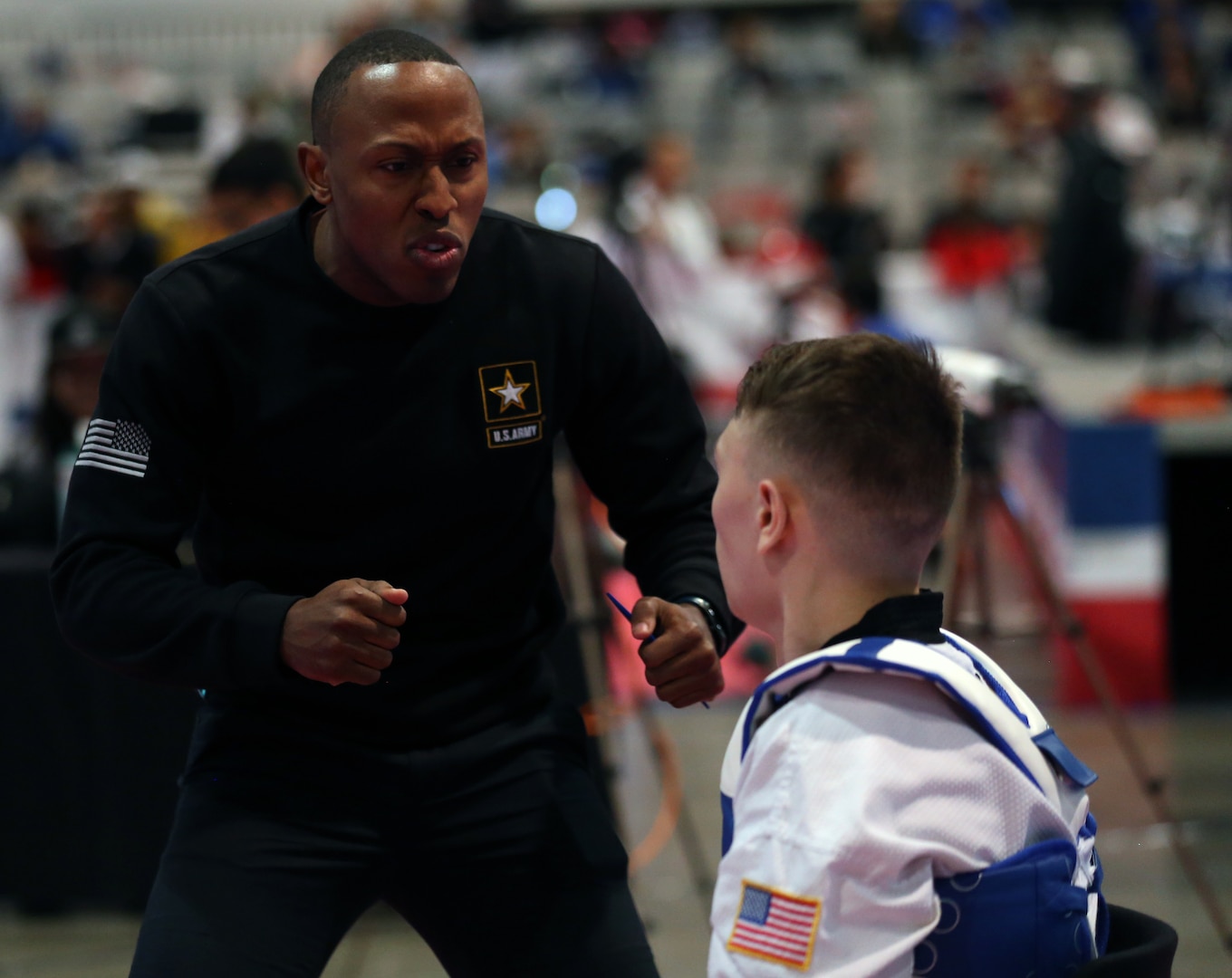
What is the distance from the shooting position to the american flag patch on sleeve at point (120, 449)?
79.4 inches

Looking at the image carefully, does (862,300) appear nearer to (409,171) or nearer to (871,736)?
(409,171)

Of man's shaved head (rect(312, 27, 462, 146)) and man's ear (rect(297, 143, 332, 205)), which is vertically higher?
man's shaved head (rect(312, 27, 462, 146))

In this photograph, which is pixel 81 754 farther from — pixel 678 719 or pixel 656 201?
pixel 656 201

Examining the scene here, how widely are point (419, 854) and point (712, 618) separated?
1.68ft

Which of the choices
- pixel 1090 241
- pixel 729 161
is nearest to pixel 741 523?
pixel 1090 241

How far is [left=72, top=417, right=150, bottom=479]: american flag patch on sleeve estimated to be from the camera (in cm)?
202

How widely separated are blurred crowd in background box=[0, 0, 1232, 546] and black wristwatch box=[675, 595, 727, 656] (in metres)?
3.00

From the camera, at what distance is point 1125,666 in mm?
6594

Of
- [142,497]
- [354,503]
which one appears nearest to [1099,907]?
[354,503]

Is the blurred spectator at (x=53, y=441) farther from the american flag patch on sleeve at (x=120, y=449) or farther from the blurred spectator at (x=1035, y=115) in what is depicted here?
the blurred spectator at (x=1035, y=115)

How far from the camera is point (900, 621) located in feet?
5.61

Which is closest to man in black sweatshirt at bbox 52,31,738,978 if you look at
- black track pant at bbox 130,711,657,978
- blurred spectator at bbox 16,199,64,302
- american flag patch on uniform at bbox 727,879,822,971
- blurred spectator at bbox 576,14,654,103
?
black track pant at bbox 130,711,657,978

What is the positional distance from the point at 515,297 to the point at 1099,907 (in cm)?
113

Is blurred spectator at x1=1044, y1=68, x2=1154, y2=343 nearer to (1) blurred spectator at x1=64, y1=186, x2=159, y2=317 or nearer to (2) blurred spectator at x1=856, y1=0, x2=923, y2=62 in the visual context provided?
(2) blurred spectator at x1=856, y1=0, x2=923, y2=62
